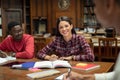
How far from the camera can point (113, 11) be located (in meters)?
0.43

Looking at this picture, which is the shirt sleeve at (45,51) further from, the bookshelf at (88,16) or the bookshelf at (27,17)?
the bookshelf at (27,17)

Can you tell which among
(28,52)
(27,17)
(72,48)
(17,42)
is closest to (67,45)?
(72,48)

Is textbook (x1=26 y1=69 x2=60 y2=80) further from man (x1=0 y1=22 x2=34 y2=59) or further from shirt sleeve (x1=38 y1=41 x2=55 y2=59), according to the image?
man (x1=0 y1=22 x2=34 y2=59)

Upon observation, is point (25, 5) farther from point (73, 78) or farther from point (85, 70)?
point (73, 78)

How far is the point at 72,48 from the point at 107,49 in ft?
5.31

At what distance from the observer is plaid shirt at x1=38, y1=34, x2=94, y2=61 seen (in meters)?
2.64

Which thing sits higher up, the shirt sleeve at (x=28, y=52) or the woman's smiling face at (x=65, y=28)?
the woman's smiling face at (x=65, y=28)

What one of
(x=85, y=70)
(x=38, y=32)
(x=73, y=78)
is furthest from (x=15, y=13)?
(x=73, y=78)

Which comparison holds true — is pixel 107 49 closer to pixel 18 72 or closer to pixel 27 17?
pixel 18 72

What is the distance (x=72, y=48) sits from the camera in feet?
8.99

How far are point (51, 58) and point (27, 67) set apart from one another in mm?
430

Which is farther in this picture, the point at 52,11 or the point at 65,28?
the point at 52,11

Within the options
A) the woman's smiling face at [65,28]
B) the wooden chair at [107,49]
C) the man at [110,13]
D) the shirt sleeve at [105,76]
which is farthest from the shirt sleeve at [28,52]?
the man at [110,13]

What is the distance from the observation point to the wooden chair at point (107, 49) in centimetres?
418
